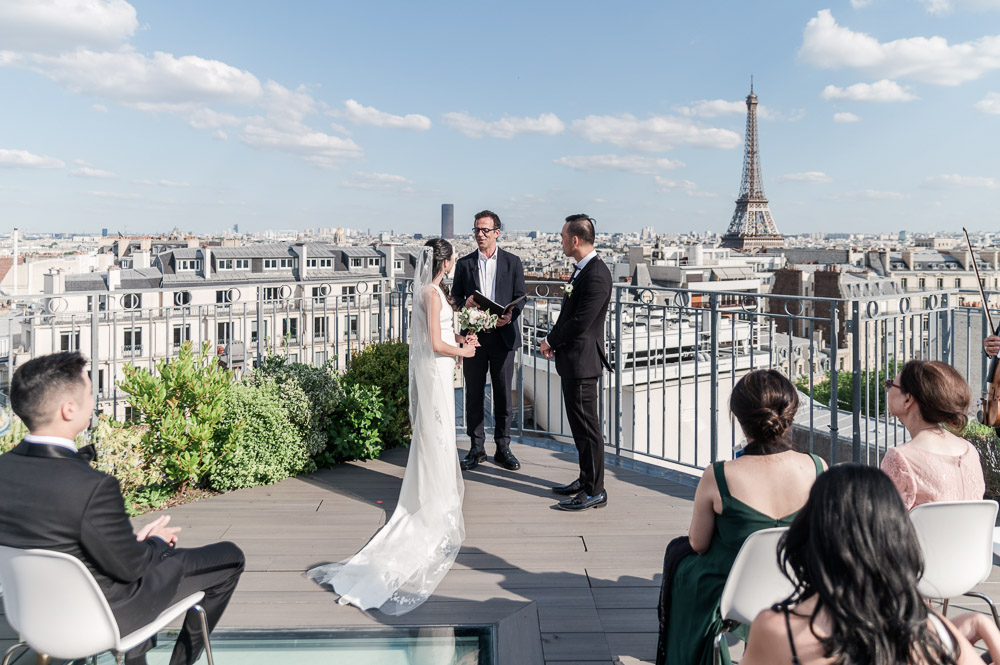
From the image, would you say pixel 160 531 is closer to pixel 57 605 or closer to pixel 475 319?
pixel 57 605

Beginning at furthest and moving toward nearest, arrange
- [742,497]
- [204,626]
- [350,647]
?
[350,647]
[204,626]
[742,497]

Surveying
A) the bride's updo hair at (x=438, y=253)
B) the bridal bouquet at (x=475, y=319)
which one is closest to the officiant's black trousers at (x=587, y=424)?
the bridal bouquet at (x=475, y=319)

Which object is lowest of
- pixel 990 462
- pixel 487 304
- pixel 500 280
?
pixel 990 462

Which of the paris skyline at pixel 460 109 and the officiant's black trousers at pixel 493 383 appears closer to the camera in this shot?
the officiant's black trousers at pixel 493 383

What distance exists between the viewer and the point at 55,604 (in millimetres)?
1979

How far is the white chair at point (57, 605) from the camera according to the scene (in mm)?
1895

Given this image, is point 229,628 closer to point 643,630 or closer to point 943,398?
point 643,630

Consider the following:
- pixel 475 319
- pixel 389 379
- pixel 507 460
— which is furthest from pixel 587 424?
pixel 389 379

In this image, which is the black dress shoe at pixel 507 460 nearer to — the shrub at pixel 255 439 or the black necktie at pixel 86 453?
the shrub at pixel 255 439

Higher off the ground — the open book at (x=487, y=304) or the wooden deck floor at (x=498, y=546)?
the open book at (x=487, y=304)

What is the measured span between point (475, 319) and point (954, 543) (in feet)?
10.7

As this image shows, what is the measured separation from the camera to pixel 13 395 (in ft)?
7.11

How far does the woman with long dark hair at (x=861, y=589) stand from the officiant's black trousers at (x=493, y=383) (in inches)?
162

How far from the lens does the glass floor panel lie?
279 cm
